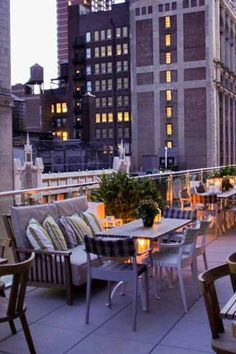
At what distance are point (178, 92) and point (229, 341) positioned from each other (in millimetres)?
79454

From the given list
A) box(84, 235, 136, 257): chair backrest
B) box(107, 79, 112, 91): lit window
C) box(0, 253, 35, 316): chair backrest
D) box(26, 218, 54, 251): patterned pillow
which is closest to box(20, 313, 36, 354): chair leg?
box(0, 253, 35, 316): chair backrest

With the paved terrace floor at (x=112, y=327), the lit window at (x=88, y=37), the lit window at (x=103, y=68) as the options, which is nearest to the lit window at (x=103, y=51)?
the lit window at (x=103, y=68)

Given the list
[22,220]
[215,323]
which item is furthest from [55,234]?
[215,323]

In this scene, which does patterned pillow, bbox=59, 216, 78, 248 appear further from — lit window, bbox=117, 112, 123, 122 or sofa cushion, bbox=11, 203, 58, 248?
lit window, bbox=117, 112, 123, 122

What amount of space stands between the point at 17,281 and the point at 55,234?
3134 mm

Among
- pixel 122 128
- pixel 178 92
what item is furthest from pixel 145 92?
pixel 122 128

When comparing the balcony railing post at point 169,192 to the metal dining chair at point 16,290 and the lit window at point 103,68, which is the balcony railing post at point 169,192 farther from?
the lit window at point 103,68

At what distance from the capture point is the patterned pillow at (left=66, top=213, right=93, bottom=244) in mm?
8617

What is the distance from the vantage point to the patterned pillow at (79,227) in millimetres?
8617

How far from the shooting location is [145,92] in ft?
271

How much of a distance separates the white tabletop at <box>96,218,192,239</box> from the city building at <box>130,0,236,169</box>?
237 feet

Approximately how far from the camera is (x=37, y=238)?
297 inches

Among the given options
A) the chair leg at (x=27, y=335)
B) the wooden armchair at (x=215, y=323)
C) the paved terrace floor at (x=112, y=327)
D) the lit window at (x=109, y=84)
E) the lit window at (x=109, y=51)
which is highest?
the lit window at (x=109, y=51)

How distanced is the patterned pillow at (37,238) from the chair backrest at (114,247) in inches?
55.7
